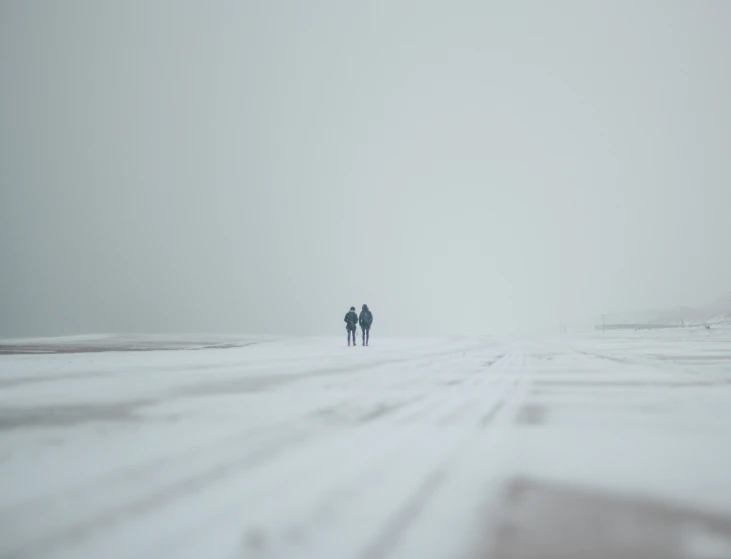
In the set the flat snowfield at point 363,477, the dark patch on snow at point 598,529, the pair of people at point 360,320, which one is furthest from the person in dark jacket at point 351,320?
the dark patch on snow at point 598,529

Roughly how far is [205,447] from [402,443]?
103 centimetres

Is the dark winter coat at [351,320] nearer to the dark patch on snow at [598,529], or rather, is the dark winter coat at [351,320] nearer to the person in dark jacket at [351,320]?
the person in dark jacket at [351,320]

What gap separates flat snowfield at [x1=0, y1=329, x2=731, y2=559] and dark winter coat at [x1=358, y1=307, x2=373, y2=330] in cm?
1465

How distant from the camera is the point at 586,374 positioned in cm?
627

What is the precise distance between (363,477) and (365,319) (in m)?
17.0

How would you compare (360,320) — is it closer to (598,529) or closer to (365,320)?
(365,320)

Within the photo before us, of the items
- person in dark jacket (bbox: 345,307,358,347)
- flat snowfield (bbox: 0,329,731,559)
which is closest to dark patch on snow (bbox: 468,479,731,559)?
flat snowfield (bbox: 0,329,731,559)

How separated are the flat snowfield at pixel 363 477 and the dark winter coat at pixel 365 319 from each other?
48.0 ft

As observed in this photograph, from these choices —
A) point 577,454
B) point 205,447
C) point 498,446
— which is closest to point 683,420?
point 577,454

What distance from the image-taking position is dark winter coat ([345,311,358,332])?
1862cm

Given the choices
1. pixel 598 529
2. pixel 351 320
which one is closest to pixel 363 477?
pixel 598 529

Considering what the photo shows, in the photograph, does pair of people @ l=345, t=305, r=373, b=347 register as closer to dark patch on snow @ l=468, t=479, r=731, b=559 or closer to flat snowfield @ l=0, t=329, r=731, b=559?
flat snowfield @ l=0, t=329, r=731, b=559

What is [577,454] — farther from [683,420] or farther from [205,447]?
[205,447]

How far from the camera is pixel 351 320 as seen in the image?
61.6 ft
